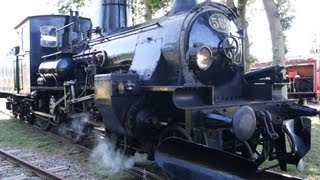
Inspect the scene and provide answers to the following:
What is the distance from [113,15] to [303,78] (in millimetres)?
18154

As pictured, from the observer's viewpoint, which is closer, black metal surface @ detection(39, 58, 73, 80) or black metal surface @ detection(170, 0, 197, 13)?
black metal surface @ detection(170, 0, 197, 13)

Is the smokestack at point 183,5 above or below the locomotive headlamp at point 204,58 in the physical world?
above

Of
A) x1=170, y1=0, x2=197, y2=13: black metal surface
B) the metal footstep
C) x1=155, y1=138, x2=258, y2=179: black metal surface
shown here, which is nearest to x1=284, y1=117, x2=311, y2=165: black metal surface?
the metal footstep

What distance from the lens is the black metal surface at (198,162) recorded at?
4.57m

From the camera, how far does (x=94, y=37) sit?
8734 millimetres

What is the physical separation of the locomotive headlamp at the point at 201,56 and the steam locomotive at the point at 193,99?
0.01m

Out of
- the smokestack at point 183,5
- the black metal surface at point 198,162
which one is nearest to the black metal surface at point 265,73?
the smokestack at point 183,5

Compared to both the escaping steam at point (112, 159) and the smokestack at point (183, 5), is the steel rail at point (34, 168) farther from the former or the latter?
the smokestack at point (183, 5)

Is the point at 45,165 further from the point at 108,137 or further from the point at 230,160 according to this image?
the point at 230,160

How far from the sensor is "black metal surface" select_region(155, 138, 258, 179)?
457 cm

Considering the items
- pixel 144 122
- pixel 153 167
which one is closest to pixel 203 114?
pixel 144 122

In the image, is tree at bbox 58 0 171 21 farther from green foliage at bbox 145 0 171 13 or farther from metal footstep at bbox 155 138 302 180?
metal footstep at bbox 155 138 302 180

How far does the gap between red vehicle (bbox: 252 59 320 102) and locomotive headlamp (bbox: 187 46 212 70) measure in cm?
1881

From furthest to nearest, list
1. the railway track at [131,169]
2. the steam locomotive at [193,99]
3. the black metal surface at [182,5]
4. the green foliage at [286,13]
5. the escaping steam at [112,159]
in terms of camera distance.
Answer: the green foliage at [286,13], the escaping steam at [112,159], the black metal surface at [182,5], the railway track at [131,169], the steam locomotive at [193,99]
